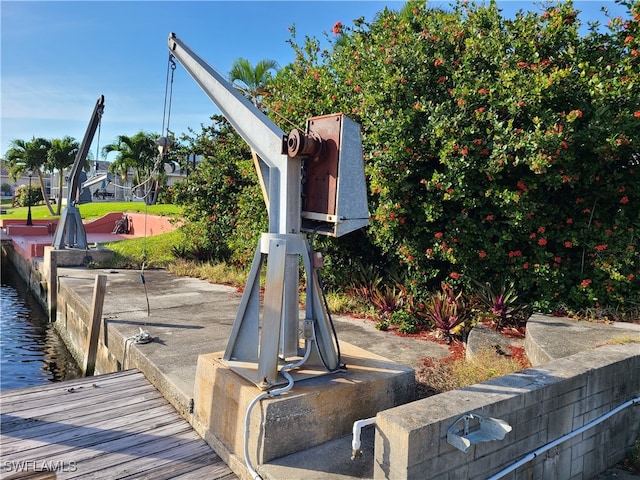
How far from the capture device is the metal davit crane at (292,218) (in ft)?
11.0

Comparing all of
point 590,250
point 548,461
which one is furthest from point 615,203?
point 548,461

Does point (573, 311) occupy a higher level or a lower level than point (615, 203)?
lower

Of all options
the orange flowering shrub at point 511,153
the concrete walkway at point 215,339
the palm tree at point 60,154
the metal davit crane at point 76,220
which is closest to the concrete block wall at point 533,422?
the concrete walkway at point 215,339

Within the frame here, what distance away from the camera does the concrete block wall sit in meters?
2.69

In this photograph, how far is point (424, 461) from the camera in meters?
2.67

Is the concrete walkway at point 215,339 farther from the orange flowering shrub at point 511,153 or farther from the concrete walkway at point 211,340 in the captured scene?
the orange flowering shrub at point 511,153

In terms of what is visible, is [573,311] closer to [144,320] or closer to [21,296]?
[144,320]

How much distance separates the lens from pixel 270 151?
11.8 ft

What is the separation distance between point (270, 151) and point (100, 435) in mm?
2824

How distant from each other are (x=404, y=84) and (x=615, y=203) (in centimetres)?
325

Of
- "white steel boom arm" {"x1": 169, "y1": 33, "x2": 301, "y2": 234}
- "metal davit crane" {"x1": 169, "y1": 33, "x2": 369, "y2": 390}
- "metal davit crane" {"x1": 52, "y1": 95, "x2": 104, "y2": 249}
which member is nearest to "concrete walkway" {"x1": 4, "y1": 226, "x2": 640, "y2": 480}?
"metal davit crane" {"x1": 169, "y1": 33, "x2": 369, "y2": 390}

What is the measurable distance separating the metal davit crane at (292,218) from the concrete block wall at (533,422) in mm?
1053

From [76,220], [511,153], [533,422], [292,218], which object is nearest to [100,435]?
[292,218]

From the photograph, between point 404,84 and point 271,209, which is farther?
point 404,84
